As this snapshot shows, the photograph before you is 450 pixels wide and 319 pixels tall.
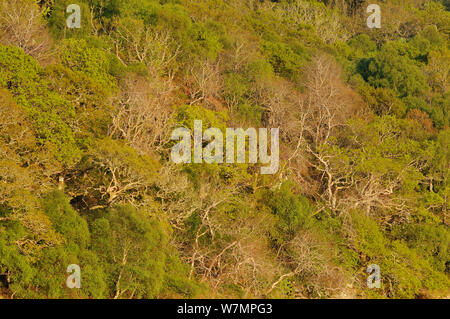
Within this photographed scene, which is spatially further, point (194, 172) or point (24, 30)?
point (24, 30)

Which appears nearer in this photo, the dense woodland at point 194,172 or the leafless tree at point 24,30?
the dense woodland at point 194,172

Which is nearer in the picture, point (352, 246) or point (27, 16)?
point (352, 246)

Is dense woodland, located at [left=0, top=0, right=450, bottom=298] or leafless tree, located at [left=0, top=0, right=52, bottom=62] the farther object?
leafless tree, located at [left=0, top=0, right=52, bottom=62]

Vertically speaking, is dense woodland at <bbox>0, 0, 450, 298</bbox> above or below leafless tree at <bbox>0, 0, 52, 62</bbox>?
below

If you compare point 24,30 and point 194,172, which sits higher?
point 24,30

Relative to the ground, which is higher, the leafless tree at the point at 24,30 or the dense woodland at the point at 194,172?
the leafless tree at the point at 24,30
